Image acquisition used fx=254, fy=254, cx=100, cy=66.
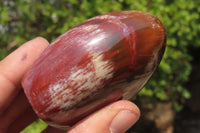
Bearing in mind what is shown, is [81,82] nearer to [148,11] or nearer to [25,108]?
[25,108]

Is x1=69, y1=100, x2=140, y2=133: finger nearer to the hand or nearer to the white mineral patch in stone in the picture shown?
the hand

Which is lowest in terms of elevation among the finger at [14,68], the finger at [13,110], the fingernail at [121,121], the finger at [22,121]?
the finger at [22,121]

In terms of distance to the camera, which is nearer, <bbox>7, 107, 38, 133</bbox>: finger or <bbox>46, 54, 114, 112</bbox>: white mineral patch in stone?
<bbox>46, 54, 114, 112</bbox>: white mineral patch in stone

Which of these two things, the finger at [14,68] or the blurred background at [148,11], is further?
the blurred background at [148,11]

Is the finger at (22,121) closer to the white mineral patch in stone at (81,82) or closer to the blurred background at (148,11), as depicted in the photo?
the blurred background at (148,11)

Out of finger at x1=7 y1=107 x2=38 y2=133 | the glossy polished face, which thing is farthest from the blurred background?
the glossy polished face

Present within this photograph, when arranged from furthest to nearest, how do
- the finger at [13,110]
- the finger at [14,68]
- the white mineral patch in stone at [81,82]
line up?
the finger at [13,110] → the finger at [14,68] → the white mineral patch in stone at [81,82]

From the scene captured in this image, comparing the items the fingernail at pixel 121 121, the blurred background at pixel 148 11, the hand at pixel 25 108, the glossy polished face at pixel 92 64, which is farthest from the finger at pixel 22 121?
the fingernail at pixel 121 121
